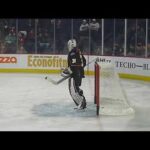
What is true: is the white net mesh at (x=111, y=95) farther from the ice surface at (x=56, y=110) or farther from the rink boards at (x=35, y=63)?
the rink boards at (x=35, y=63)

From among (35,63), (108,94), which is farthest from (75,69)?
(35,63)

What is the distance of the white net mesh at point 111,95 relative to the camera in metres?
10.2

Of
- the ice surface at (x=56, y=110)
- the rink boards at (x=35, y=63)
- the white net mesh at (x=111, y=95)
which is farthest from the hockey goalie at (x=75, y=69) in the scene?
the rink boards at (x=35, y=63)

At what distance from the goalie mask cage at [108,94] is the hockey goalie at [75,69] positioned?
0.32m

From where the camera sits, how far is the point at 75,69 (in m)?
10.4

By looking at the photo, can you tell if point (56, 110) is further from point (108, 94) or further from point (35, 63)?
point (35, 63)

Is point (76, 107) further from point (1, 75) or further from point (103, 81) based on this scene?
point (1, 75)

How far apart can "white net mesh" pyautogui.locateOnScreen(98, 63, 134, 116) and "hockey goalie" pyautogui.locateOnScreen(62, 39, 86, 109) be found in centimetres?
48

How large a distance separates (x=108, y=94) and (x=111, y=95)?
0.11 meters

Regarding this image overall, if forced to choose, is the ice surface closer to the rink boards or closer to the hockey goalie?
the hockey goalie
